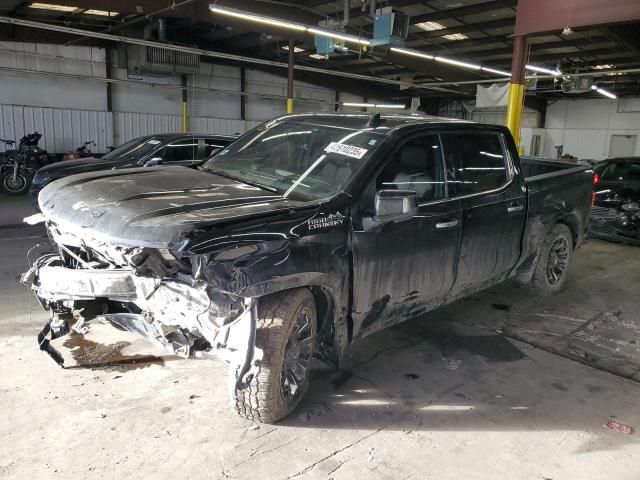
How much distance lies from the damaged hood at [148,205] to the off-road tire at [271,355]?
50cm

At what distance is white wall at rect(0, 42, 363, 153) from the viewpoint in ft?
47.3

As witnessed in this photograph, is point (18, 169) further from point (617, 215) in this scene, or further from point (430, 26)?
point (617, 215)

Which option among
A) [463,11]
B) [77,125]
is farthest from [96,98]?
[463,11]

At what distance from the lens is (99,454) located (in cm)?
262

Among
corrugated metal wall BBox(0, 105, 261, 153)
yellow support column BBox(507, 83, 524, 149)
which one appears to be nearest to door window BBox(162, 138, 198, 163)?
yellow support column BBox(507, 83, 524, 149)

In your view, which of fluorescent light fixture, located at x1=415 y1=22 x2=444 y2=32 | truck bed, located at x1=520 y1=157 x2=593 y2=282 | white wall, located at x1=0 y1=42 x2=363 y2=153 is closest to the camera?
truck bed, located at x1=520 y1=157 x2=593 y2=282

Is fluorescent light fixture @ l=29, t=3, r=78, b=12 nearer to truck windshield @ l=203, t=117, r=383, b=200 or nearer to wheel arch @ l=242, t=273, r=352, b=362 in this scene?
truck windshield @ l=203, t=117, r=383, b=200

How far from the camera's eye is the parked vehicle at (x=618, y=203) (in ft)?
25.7

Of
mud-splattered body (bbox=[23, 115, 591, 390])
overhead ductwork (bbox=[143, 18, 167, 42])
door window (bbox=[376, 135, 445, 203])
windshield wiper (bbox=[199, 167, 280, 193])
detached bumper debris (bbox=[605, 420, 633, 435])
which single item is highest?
overhead ductwork (bbox=[143, 18, 167, 42])

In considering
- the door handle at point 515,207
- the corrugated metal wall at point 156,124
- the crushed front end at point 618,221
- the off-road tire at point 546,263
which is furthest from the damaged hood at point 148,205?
the corrugated metal wall at point 156,124

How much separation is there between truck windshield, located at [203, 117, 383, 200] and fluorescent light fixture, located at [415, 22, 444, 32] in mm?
10482

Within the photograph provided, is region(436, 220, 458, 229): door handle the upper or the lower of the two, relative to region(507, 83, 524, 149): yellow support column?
lower

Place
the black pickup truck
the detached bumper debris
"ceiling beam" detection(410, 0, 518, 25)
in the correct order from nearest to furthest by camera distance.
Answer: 1. the black pickup truck
2. the detached bumper debris
3. "ceiling beam" detection(410, 0, 518, 25)

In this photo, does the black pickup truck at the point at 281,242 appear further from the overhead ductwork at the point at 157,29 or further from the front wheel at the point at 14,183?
the overhead ductwork at the point at 157,29
